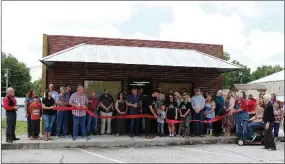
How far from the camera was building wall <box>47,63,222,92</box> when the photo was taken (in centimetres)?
1409

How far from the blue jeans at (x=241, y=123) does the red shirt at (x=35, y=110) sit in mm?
6839

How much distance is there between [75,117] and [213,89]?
6.62 m

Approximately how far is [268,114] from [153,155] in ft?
13.3

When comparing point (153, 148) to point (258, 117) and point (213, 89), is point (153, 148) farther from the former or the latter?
point (213, 89)

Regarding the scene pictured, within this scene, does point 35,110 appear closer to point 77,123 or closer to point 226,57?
point 77,123

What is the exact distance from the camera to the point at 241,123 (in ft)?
40.8

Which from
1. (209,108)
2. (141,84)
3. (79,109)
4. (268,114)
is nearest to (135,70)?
(141,84)

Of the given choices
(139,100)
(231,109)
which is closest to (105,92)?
(139,100)

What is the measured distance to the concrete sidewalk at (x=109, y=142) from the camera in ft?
35.9

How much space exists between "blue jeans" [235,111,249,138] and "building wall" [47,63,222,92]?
3.01 metres

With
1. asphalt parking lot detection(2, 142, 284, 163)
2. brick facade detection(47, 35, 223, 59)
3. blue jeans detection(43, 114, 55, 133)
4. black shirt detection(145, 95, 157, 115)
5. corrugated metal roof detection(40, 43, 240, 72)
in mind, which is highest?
brick facade detection(47, 35, 223, 59)

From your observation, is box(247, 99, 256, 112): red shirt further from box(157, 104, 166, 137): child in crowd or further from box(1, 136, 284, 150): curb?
box(157, 104, 166, 137): child in crowd

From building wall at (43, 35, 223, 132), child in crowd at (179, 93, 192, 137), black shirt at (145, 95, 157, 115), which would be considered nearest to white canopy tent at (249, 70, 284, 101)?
building wall at (43, 35, 223, 132)

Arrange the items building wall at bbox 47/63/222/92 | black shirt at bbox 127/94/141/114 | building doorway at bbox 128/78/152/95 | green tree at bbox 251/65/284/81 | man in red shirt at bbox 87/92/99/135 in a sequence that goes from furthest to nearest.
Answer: green tree at bbox 251/65/284/81 → building doorway at bbox 128/78/152/95 → building wall at bbox 47/63/222/92 → black shirt at bbox 127/94/141/114 → man in red shirt at bbox 87/92/99/135
